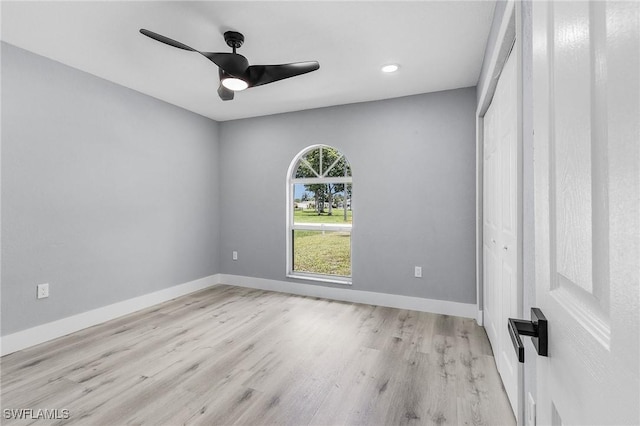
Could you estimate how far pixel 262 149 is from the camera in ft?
14.5

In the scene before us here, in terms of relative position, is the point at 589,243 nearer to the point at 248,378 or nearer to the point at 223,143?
the point at 248,378

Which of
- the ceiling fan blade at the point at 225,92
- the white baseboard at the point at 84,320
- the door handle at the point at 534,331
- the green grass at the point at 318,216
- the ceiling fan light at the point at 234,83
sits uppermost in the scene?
the ceiling fan light at the point at 234,83

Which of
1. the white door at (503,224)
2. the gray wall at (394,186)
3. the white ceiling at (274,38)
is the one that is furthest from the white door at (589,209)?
the gray wall at (394,186)

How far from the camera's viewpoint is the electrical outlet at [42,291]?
8.79 ft

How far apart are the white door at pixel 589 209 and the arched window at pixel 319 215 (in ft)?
11.2

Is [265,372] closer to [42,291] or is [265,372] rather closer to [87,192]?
[42,291]

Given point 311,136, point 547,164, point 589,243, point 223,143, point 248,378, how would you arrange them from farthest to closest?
point 223,143 < point 311,136 < point 248,378 < point 547,164 < point 589,243

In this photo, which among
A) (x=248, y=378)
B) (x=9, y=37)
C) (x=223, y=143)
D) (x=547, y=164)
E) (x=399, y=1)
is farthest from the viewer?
Result: (x=223, y=143)

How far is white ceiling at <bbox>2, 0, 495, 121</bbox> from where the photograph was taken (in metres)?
2.03

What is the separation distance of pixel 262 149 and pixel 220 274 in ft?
6.60

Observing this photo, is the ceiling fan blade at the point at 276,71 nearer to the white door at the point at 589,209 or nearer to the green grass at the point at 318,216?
the white door at the point at 589,209

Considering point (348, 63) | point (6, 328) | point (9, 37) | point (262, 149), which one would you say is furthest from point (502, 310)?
point (9, 37)

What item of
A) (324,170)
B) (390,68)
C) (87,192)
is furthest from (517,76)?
(87,192)

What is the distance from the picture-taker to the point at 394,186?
3.67 m
